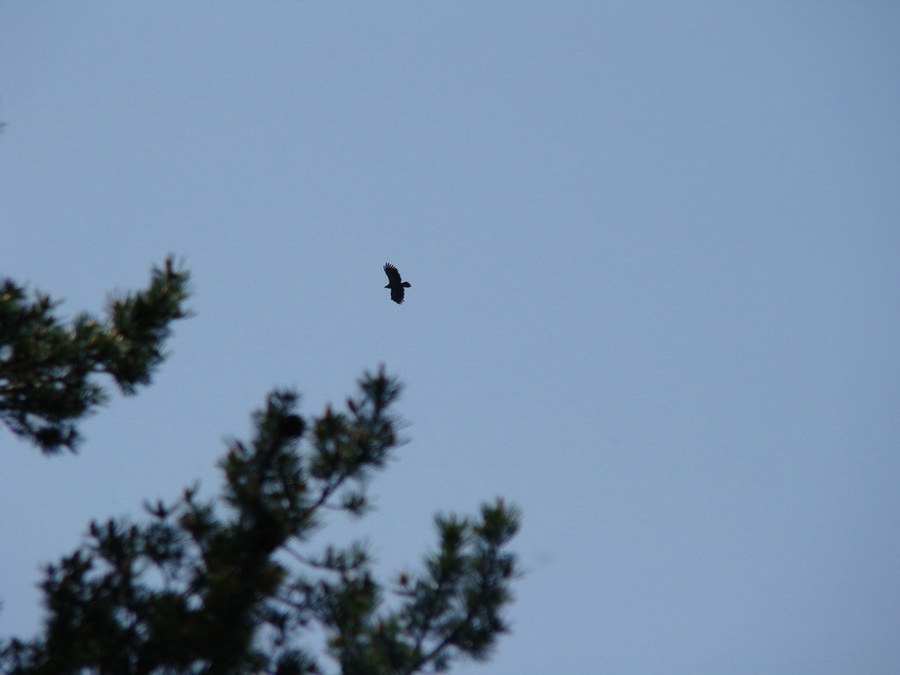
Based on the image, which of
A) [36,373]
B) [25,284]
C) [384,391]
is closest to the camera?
[384,391]

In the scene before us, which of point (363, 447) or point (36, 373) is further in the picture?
point (36, 373)

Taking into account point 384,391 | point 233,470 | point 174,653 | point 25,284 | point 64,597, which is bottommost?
point 174,653

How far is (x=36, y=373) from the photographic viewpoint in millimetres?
5707

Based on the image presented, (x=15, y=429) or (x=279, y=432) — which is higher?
(x=15, y=429)

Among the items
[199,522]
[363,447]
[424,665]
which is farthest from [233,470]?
[424,665]

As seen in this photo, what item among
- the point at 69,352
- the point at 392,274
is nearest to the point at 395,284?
the point at 392,274

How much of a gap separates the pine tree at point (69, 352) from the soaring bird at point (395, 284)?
215 cm

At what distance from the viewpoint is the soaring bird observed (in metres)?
7.75

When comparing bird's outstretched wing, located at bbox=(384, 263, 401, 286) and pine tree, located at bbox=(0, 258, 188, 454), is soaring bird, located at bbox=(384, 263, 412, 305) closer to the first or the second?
bird's outstretched wing, located at bbox=(384, 263, 401, 286)

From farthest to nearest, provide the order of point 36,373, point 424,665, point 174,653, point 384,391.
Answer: point 36,373 < point 384,391 < point 424,665 < point 174,653

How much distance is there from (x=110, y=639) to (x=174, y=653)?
39 centimetres

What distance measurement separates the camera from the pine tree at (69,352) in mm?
5691

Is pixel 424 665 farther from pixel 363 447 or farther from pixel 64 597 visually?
pixel 64 597

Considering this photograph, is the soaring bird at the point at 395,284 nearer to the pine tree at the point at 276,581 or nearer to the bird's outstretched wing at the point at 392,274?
the bird's outstretched wing at the point at 392,274
